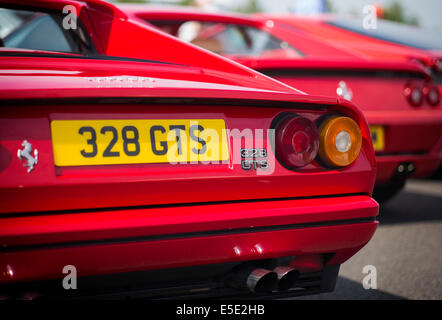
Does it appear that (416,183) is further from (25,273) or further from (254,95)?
(25,273)

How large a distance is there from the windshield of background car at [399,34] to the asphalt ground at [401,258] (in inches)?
61.0

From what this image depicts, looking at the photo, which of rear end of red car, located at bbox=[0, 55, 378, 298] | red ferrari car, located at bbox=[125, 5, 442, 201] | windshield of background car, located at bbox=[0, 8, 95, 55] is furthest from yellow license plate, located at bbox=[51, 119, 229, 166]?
red ferrari car, located at bbox=[125, 5, 442, 201]

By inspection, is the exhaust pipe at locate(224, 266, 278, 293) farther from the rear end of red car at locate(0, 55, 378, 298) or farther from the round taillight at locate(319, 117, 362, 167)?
the round taillight at locate(319, 117, 362, 167)

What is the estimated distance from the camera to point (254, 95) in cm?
181

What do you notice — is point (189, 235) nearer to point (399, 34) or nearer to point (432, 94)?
point (432, 94)

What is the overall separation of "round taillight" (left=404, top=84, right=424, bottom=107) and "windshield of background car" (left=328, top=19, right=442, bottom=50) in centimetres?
123

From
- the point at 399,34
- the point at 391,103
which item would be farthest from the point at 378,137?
the point at 399,34

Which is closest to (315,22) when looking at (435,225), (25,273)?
(435,225)

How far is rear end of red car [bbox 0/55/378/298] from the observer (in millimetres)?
1564

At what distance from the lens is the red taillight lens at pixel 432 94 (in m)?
4.11

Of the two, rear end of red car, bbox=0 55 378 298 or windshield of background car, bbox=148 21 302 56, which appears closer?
rear end of red car, bbox=0 55 378 298

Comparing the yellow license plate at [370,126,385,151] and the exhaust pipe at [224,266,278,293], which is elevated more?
the yellow license plate at [370,126,385,151]

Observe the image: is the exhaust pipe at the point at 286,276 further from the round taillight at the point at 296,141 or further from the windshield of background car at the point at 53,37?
the windshield of background car at the point at 53,37

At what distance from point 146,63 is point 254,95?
578 millimetres
